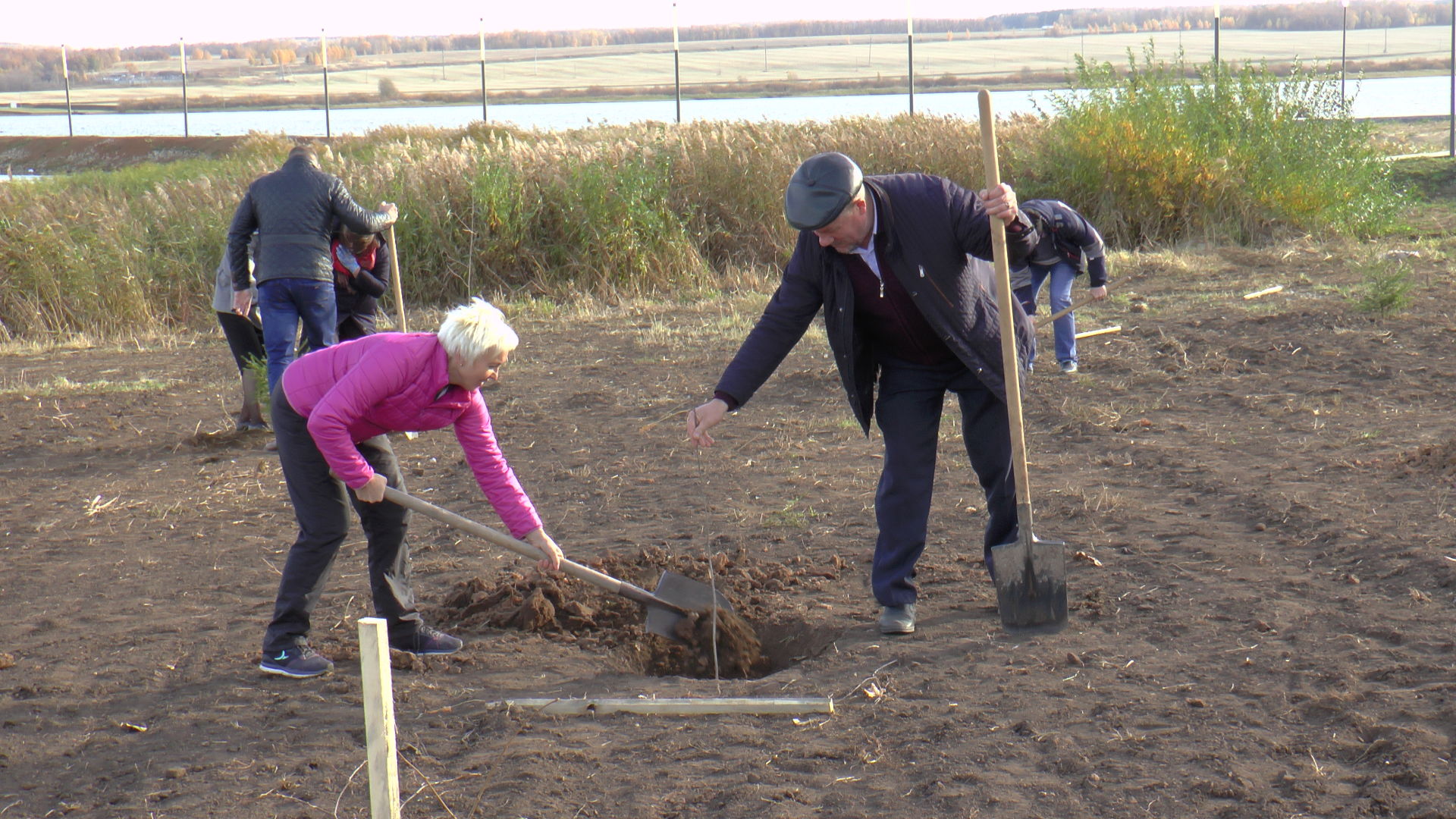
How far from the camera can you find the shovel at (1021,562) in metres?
4.16

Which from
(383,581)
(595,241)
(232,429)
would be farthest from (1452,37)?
(383,581)

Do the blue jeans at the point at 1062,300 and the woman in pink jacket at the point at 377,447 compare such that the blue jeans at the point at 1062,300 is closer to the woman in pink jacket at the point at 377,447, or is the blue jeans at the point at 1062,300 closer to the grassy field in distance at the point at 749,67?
the woman in pink jacket at the point at 377,447

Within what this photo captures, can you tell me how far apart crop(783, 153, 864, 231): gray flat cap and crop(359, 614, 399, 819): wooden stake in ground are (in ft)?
6.31

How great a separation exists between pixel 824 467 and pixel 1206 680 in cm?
307

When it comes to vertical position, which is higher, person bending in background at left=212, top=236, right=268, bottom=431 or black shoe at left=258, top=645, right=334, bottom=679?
person bending in background at left=212, top=236, right=268, bottom=431

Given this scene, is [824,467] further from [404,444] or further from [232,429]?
[232,429]

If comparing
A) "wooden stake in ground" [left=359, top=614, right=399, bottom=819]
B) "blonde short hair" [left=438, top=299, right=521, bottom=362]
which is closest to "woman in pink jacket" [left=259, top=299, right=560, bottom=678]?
"blonde short hair" [left=438, top=299, right=521, bottom=362]

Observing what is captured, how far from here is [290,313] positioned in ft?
23.8

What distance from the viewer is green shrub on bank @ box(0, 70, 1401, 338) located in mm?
12328

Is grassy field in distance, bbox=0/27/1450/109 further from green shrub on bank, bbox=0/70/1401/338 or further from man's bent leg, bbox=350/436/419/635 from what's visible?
man's bent leg, bbox=350/436/419/635

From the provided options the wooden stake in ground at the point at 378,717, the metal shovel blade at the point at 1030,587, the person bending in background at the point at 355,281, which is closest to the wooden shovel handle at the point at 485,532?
the metal shovel blade at the point at 1030,587

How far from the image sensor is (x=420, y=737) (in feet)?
12.4

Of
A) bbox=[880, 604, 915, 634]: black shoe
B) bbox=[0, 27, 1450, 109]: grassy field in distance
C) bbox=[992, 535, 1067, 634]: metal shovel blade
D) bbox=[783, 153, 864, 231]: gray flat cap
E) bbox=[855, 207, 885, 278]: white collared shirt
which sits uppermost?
bbox=[0, 27, 1450, 109]: grassy field in distance

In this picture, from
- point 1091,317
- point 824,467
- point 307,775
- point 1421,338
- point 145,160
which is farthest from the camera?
point 145,160
